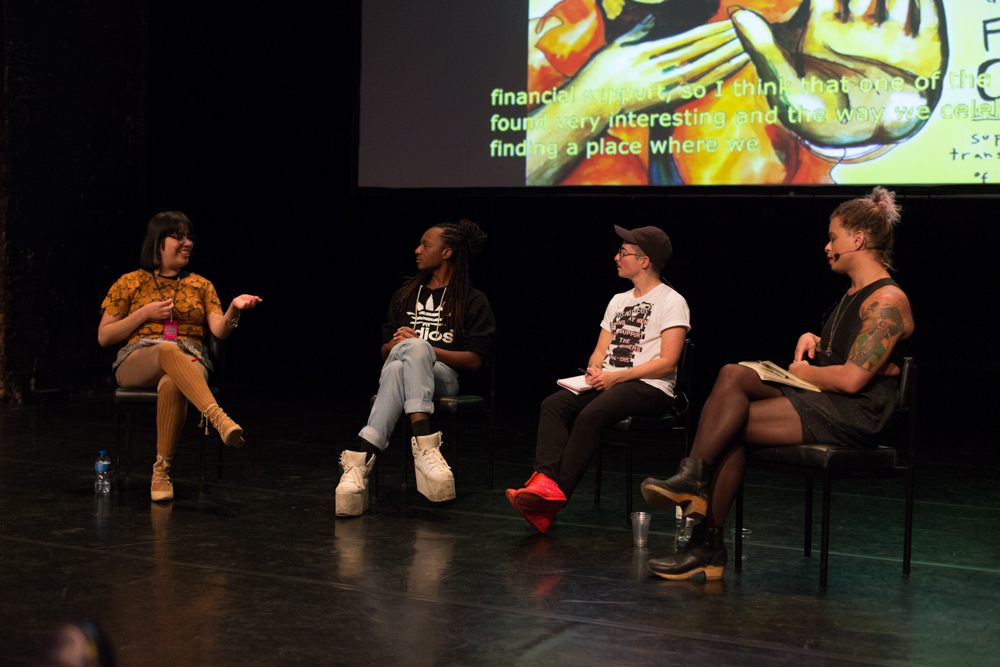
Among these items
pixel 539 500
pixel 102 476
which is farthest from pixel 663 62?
pixel 102 476

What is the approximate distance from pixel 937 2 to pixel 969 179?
0.87 metres

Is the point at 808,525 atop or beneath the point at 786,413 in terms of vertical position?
beneath

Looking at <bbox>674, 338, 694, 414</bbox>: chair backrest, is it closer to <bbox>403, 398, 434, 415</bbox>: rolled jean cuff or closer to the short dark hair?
<bbox>403, 398, 434, 415</bbox>: rolled jean cuff

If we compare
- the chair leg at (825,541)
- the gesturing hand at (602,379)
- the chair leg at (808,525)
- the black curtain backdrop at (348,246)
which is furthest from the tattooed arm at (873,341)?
the black curtain backdrop at (348,246)

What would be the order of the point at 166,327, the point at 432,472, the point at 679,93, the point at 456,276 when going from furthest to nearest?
the point at 679,93
the point at 456,276
the point at 166,327
the point at 432,472

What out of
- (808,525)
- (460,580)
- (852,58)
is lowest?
(460,580)

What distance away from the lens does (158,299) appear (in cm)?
373

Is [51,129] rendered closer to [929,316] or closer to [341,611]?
[341,611]

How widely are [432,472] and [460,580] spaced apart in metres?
0.83

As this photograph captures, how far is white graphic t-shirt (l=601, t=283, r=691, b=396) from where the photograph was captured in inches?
130

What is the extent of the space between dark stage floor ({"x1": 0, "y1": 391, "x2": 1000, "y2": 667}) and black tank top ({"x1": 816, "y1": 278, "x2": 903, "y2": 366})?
586 mm

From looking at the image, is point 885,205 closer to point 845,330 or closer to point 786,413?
point 845,330

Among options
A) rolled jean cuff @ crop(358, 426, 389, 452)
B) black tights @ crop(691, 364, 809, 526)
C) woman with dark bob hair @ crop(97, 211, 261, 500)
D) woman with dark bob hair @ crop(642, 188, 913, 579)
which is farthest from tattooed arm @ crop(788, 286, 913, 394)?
woman with dark bob hair @ crop(97, 211, 261, 500)

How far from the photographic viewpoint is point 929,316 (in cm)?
593
